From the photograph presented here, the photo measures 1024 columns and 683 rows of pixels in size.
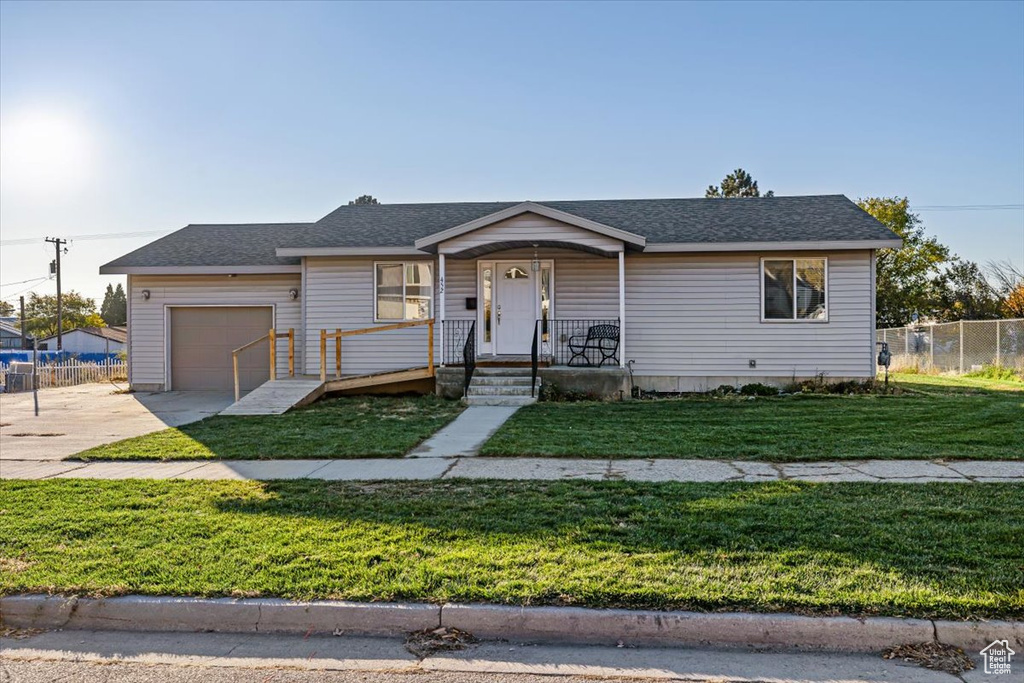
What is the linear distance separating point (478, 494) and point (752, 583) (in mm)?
2710

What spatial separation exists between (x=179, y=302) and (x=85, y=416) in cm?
450

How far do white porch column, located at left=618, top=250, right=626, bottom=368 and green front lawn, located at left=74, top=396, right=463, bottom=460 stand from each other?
3.53 meters

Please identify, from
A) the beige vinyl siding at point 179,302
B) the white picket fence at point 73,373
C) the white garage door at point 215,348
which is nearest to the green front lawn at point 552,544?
the beige vinyl siding at point 179,302

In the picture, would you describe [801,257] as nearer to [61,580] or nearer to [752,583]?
[752,583]

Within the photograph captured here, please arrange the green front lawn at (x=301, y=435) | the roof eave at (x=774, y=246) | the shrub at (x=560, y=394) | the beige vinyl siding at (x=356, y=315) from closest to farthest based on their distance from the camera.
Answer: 1. the green front lawn at (x=301, y=435)
2. the shrub at (x=560, y=394)
3. the roof eave at (x=774, y=246)
4. the beige vinyl siding at (x=356, y=315)

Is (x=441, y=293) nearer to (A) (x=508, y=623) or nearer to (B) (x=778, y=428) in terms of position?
(B) (x=778, y=428)

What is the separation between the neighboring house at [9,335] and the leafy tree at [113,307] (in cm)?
2545

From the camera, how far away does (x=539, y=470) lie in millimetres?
7203

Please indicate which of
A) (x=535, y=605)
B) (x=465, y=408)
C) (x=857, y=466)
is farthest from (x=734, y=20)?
(x=535, y=605)

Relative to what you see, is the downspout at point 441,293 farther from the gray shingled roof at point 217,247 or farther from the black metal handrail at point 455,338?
the gray shingled roof at point 217,247

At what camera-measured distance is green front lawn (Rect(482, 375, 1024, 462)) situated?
25.9 ft

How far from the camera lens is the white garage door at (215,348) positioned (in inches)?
664

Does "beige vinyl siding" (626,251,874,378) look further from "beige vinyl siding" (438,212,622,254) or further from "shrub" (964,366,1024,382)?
"shrub" (964,366,1024,382)

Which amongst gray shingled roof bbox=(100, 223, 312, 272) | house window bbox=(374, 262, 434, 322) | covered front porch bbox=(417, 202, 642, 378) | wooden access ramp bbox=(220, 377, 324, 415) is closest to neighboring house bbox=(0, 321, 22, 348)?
gray shingled roof bbox=(100, 223, 312, 272)
